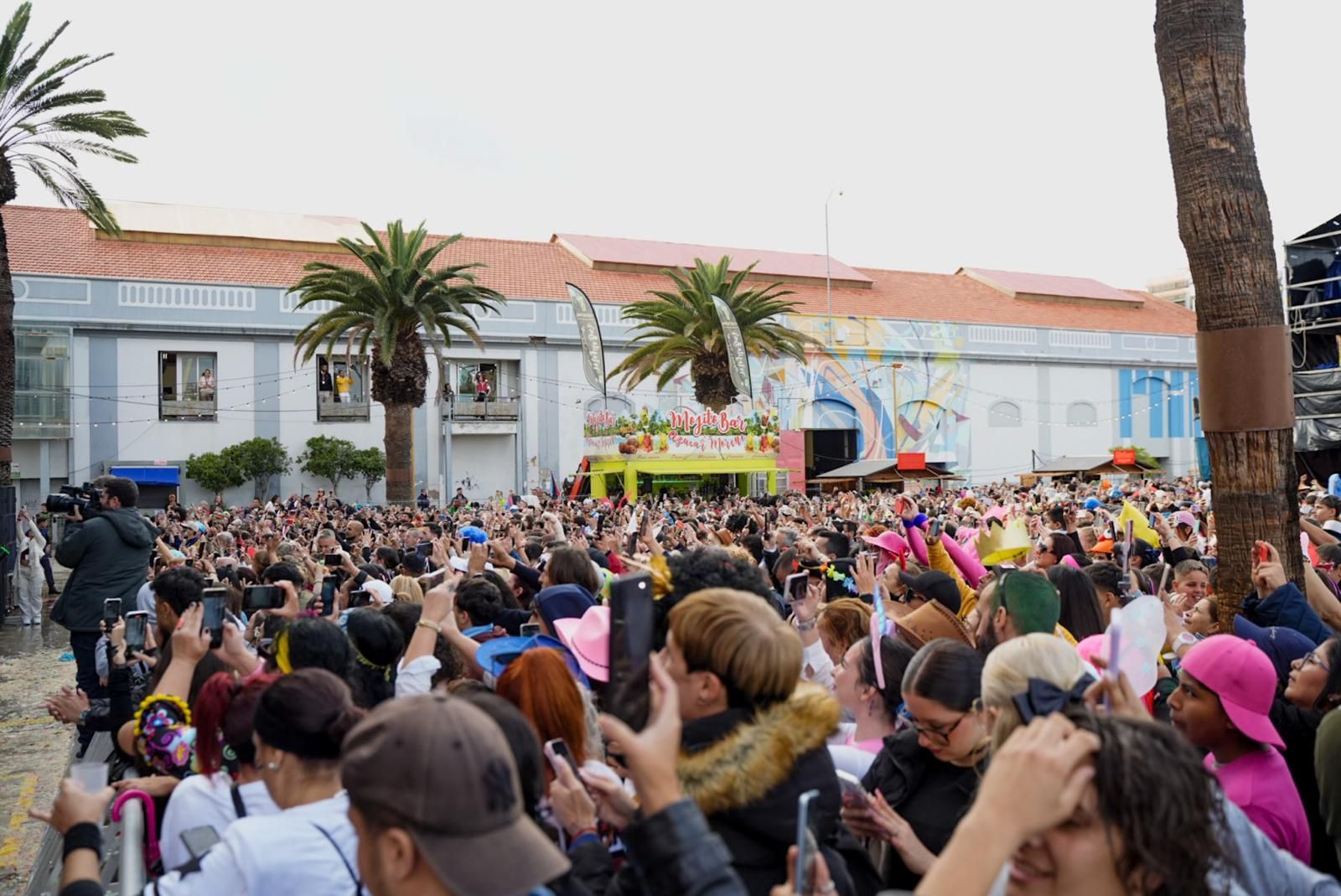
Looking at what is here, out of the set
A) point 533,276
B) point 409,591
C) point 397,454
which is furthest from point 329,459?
point 409,591

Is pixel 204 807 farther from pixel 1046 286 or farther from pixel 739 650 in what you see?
pixel 1046 286

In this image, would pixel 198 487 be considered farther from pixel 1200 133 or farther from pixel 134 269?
pixel 1200 133

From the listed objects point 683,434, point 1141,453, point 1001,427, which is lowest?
point 1141,453

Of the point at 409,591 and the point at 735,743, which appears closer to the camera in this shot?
the point at 735,743

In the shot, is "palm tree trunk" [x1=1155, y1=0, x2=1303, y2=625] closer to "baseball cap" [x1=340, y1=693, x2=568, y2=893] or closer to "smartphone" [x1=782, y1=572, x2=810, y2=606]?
"smartphone" [x1=782, y1=572, x2=810, y2=606]

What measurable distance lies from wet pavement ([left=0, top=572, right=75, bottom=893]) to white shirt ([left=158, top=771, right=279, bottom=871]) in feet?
12.5

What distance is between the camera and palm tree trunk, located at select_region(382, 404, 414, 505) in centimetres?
2822

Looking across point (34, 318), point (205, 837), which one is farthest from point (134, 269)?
point (205, 837)

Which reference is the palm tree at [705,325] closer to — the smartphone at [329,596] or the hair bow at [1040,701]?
the smartphone at [329,596]

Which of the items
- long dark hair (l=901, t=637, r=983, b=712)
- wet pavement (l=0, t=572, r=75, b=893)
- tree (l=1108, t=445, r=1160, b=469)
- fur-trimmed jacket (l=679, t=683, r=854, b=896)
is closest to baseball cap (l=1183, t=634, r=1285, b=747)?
long dark hair (l=901, t=637, r=983, b=712)

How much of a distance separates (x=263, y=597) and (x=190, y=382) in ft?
120

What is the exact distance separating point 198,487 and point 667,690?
130 ft

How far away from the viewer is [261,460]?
38.0 meters

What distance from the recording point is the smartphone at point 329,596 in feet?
24.9
